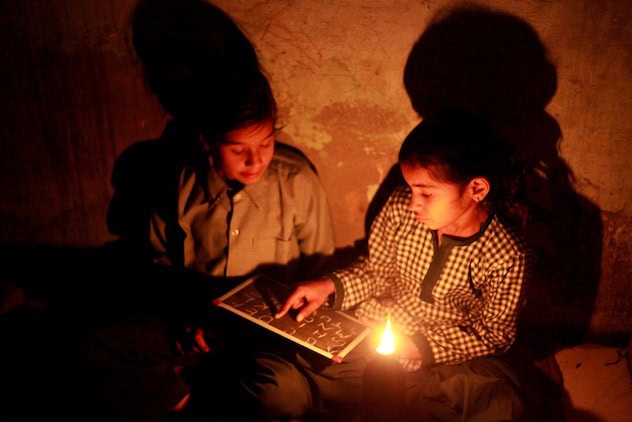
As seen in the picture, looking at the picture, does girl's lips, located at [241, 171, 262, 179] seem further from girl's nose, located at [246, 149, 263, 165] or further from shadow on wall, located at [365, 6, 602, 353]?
shadow on wall, located at [365, 6, 602, 353]

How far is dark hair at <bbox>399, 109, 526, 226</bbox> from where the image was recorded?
209cm

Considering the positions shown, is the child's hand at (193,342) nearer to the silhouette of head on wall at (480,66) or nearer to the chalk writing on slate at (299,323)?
the chalk writing on slate at (299,323)

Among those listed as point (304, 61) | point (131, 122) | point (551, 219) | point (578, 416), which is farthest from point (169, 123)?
Result: point (578, 416)

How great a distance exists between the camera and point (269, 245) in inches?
113

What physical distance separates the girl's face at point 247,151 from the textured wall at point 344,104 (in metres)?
0.47

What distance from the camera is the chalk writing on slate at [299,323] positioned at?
91.8 inches

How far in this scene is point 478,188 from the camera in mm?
2172

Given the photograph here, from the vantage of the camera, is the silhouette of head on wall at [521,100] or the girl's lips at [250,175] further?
the girl's lips at [250,175]

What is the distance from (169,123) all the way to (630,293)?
3.16 meters

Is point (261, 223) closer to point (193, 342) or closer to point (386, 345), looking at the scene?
point (193, 342)

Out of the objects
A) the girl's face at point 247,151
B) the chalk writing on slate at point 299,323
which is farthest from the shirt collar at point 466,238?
the girl's face at point 247,151

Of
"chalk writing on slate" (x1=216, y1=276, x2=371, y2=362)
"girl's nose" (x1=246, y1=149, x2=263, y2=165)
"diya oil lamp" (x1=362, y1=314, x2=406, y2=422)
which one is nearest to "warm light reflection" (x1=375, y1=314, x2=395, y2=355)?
"diya oil lamp" (x1=362, y1=314, x2=406, y2=422)

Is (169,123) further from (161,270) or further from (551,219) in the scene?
(551,219)

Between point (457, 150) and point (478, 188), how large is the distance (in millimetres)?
223
